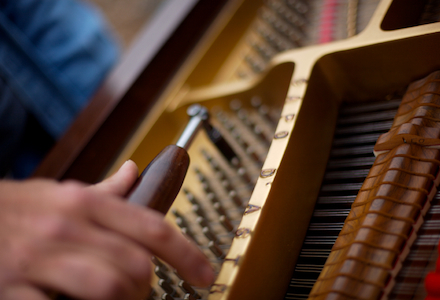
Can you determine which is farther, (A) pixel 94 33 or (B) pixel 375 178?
(A) pixel 94 33

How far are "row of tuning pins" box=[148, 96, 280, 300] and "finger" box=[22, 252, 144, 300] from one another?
352mm

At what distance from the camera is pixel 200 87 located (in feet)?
4.09

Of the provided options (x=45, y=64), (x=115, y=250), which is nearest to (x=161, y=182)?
(x=115, y=250)

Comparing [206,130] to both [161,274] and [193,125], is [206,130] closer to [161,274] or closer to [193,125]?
[193,125]

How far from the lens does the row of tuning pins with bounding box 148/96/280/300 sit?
0.85 meters

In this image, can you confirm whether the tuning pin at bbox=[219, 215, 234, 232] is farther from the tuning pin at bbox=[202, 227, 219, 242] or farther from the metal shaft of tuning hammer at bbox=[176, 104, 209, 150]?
the metal shaft of tuning hammer at bbox=[176, 104, 209, 150]

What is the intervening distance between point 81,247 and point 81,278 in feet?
0.15

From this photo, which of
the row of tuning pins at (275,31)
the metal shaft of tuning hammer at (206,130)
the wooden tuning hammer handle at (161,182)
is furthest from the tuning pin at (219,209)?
the row of tuning pins at (275,31)

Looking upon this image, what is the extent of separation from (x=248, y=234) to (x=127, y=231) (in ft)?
0.86

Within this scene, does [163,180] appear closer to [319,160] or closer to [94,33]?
[319,160]

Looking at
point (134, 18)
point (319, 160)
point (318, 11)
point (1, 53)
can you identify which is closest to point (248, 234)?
point (319, 160)

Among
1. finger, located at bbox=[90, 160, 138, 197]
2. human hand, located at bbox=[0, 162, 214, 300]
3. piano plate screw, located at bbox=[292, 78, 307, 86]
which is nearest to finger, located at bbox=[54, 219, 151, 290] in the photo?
human hand, located at bbox=[0, 162, 214, 300]

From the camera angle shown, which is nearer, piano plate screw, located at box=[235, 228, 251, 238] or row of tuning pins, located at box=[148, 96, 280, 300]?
piano plate screw, located at box=[235, 228, 251, 238]

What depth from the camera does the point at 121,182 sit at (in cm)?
60
